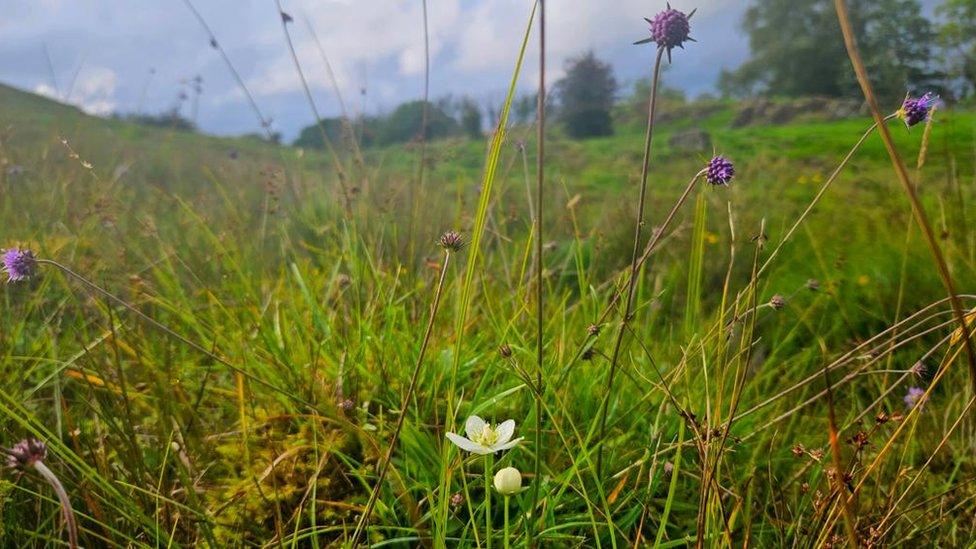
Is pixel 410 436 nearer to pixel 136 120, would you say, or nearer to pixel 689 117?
pixel 136 120

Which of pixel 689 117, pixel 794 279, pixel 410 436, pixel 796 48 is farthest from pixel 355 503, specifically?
pixel 796 48

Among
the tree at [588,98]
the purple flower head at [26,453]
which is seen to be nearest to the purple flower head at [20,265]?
the purple flower head at [26,453]

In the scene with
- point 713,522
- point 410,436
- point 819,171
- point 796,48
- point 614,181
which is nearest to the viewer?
point 713,522

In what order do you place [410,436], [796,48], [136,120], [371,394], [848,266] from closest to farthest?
[410,436] → [371,394] → [848,266] → [136,120] → [796,48]

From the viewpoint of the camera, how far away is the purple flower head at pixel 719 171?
37.3 inches

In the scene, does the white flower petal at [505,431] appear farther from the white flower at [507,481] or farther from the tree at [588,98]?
the tree at [588,98]

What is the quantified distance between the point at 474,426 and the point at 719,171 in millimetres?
550

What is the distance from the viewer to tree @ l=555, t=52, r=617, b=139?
52.1 feet

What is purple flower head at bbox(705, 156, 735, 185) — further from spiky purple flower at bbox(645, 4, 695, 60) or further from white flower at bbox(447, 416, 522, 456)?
white flower at bbox(447, 416, 522, 456)

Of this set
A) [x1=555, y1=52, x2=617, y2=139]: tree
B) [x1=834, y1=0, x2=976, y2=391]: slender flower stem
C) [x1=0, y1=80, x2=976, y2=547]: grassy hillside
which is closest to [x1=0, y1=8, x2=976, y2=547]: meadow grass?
[x1=0, y1=80, x2=976, y2=547]: grassy hillside

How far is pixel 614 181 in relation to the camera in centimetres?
776

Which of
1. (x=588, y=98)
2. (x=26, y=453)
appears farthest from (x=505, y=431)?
(x=588, y=98)

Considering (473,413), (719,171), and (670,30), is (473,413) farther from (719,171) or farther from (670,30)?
(670,30)

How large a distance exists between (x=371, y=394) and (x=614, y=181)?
6641 millimetres
